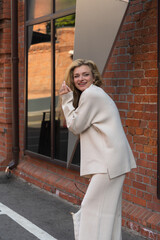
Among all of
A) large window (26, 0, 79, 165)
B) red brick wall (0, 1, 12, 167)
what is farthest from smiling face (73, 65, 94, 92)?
red brick wall (0, 1, 12, 167)

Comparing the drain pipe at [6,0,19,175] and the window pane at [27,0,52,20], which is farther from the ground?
the window pane at [27,0,52,20]

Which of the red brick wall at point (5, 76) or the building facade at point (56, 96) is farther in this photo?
the red brick wall at point (5, 76)

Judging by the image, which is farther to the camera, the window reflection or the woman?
the window reflection

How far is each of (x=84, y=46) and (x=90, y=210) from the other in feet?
8.16

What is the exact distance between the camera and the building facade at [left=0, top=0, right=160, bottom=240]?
4684mm

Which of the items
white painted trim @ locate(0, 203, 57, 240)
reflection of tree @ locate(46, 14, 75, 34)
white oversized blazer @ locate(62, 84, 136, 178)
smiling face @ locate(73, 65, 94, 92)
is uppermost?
reflection of tree @ locate(46, 14, 75, 34)

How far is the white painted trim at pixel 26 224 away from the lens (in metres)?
4.69

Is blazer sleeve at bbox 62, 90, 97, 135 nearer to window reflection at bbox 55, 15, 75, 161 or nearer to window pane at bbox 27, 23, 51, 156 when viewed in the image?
window reflection at bbox 55, 15, 75, 161

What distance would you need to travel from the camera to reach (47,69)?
7.00 meters

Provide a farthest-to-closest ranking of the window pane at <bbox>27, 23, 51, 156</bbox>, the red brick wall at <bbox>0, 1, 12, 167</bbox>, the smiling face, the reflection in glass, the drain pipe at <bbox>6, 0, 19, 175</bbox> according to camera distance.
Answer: the red brick wall at <bbox>0, 1, 12, 167</bbox>
the drain pipe at <bbox>6, 0, 19, 175</bbox>
the window pane at <bbox>27, 23, 51, 156</bbox>
the reflection in glass
the smiling face

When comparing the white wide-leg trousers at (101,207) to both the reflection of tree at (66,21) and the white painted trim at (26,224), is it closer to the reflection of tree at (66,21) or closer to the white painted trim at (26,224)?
the white painted trim at (26,224)

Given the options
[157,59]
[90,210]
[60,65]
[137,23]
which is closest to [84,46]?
[137,23]

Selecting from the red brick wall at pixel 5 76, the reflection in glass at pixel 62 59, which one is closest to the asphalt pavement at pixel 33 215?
the reflection in glass at pixel 62 59

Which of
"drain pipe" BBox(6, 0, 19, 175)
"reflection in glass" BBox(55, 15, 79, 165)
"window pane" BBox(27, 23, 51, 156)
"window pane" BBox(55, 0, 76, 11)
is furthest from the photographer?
"drain pipe" BBox(6, 0, 19, 175)
